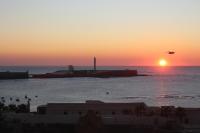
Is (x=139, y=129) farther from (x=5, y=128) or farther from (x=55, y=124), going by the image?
(x=5, y=128)

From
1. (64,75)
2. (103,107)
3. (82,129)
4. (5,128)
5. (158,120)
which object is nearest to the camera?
(82,129)

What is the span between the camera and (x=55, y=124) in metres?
19.5

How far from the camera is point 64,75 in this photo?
167375 mm

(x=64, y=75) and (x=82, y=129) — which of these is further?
(x=64, y=75)

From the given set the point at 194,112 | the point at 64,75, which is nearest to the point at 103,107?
the point at 194,112

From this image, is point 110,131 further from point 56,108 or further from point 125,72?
point 125,72

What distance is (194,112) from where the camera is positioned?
26.0 m

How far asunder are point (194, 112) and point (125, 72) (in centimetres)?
15041

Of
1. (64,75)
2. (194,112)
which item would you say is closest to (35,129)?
(194,112)

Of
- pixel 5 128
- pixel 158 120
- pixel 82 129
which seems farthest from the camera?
pixel 158 120

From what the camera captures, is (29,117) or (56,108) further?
(56,108)

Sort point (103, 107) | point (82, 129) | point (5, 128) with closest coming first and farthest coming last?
point (82, 129)
point (5, 128)
point (103, 107)

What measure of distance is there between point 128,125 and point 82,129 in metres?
7.02

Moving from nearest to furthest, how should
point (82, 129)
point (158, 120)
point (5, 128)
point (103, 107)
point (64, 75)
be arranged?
point (82, 129) → point (5, 128) → point (158, 120) → point (103, 107) → point (64, 75)
